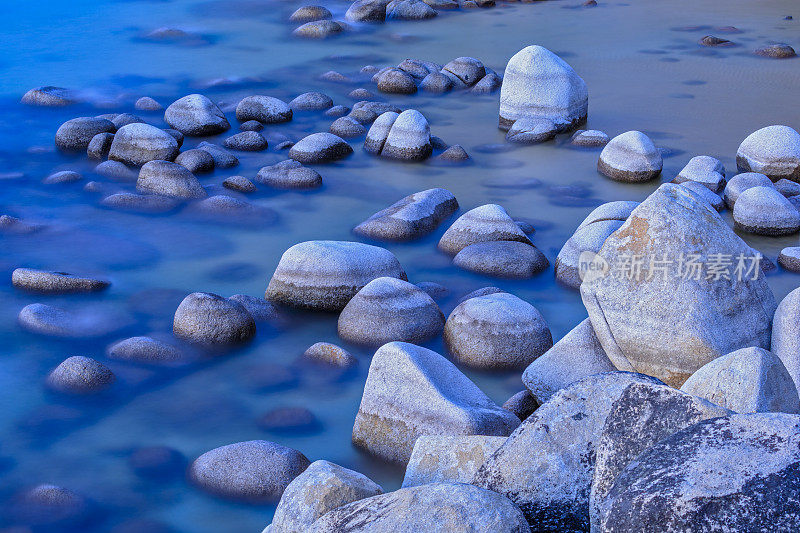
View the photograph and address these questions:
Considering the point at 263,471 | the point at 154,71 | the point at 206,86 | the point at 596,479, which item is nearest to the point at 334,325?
the point at 263,471

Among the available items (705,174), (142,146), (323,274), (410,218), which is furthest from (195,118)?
(705,174)

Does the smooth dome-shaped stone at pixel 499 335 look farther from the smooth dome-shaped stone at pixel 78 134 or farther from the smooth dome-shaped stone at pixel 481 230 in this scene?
the smooth dome-shaped stone at pixel 78 134

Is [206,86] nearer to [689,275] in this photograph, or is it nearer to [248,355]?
[248,355]

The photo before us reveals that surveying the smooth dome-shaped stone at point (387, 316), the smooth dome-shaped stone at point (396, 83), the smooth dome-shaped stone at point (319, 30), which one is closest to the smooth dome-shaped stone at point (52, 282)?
the smooth dome-shaped stone at point (387, 316)

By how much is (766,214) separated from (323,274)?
235 cm

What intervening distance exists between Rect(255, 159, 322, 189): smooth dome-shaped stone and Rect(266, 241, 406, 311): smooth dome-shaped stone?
1542 mm

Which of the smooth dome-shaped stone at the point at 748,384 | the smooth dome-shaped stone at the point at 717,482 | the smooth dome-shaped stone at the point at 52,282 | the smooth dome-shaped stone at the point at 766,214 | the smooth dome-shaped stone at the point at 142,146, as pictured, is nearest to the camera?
the smooth dome-shaped stone at the point at 717,482

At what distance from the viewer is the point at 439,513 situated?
1732 millimetres

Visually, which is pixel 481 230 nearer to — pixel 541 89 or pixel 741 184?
pixel 741 184

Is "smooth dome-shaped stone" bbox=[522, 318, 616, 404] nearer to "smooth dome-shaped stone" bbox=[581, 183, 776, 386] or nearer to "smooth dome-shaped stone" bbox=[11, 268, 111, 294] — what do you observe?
"smooth dome-shaped stone" bbox=[581, 183, 776, 386]

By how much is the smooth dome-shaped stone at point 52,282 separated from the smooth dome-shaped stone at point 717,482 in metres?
3.16

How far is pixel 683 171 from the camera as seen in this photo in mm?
5152

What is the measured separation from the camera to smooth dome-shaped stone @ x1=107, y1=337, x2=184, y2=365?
3535 millimetres

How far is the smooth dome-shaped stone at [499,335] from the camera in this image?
11.1ft
